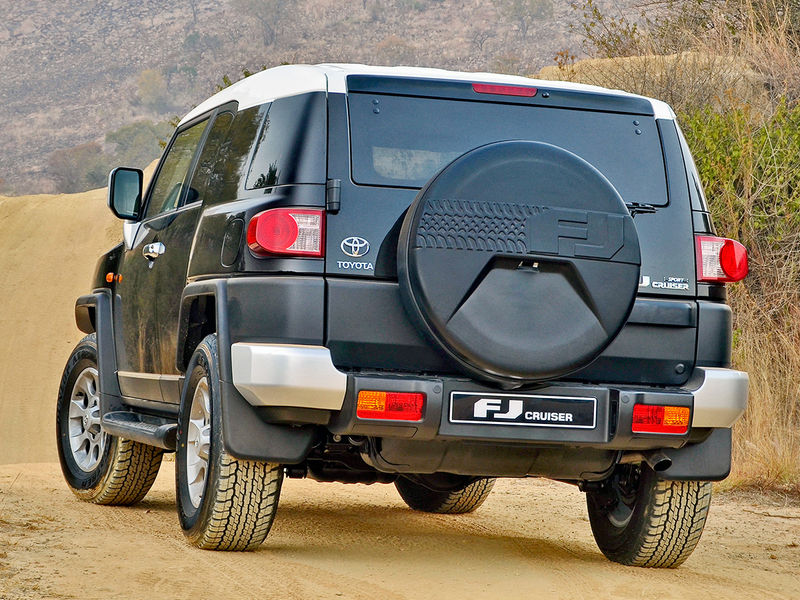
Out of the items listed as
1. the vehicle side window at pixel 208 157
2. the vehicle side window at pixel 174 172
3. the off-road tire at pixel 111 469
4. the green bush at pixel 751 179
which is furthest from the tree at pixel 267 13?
the vehicle side window at pixel 208 157

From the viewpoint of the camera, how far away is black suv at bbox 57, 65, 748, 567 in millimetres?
4301

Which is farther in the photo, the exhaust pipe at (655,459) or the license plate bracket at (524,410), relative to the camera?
the exhaust pipe at (655,459)

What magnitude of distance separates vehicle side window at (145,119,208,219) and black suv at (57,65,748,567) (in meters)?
0.80

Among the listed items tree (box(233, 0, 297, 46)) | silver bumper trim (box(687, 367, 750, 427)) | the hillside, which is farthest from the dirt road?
tree (box(233, 0, 297, 46))

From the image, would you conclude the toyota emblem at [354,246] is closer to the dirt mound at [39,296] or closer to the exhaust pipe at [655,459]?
the exhaust pipe at [655,459]

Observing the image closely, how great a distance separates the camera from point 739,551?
6.08 metres

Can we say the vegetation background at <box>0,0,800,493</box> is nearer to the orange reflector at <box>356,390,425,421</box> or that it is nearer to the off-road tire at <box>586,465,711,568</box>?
the off-road tire at <box>586,465,711,568</box>

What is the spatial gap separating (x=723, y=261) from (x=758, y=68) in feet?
41.6

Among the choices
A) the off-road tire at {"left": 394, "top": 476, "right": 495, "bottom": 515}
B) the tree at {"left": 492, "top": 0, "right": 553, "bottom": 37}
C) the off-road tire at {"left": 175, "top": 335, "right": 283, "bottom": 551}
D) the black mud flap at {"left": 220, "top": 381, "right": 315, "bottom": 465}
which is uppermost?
the tree at {"left": 492, "top": 0, "right": 553, "bottom": 37}

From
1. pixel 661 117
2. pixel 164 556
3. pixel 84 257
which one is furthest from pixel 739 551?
pixel 84 257

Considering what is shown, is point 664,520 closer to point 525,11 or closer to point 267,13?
point 525,11

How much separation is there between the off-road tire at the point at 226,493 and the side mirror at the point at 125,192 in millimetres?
1922

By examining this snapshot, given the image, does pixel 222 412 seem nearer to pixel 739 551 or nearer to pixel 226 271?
pixel 226 271

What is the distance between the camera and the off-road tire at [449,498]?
7.10 m
